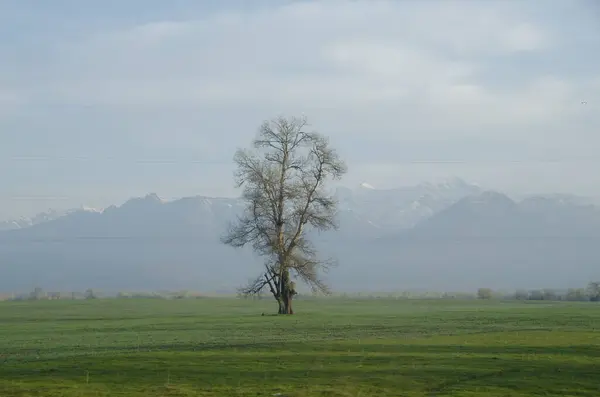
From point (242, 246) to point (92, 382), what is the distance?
4653 centimetres

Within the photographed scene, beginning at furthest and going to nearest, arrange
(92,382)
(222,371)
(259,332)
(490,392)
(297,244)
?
(297,244) → (259,332) → (222,371) → (92,382) → (490,392)

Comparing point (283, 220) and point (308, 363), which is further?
point (283, 220)

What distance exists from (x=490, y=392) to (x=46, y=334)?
1216 inches

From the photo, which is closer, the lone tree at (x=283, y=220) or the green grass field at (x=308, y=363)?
the green grass field at (x=308, y=363)

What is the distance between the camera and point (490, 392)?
2536cm

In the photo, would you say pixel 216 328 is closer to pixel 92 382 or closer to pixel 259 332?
pixel 259 332

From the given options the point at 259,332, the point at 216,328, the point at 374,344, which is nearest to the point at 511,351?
the point at 374,344

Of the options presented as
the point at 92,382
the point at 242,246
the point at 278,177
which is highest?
the point at 278,177

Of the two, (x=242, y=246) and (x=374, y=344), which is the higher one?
(x=242, y=246)

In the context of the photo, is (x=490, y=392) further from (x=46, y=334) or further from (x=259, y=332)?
(x=46, y=334)

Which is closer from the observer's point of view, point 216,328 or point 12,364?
point 12,364

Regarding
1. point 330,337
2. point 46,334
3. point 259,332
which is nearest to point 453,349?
point 330,337

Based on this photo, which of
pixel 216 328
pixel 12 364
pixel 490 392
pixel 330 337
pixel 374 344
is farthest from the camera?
pixel 216 328

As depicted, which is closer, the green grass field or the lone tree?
the green grass field
